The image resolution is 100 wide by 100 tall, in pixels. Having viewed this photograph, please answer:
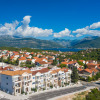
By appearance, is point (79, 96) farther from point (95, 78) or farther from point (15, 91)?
point (95, 78)

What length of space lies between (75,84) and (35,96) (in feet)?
59.3

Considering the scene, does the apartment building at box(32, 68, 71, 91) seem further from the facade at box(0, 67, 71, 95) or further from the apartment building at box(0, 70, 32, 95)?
the apartment building at box(0, 70, 32, 95)

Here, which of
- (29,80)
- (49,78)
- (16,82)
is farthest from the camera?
(49,78)

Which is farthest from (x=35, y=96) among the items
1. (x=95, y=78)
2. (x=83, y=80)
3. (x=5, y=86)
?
(x=95, y=78)

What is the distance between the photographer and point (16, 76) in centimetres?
3734

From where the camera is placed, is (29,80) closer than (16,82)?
No

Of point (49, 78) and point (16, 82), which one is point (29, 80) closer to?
point (16, 82)

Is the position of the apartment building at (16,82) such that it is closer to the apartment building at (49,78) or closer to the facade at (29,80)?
the facade at (29,80)

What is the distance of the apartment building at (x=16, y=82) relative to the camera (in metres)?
37.0

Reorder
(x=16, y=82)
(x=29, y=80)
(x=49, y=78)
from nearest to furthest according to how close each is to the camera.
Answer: (x=16, y=82), (x=29, y=80), (x=49, y=78)

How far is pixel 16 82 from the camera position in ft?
122

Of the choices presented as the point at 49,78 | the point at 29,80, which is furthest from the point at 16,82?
the point at 49,78

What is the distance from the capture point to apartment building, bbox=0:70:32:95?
37000 mm

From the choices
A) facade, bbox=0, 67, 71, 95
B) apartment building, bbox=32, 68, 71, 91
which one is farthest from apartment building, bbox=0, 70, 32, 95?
apartment building, bbox=32, 68, 71, 91
